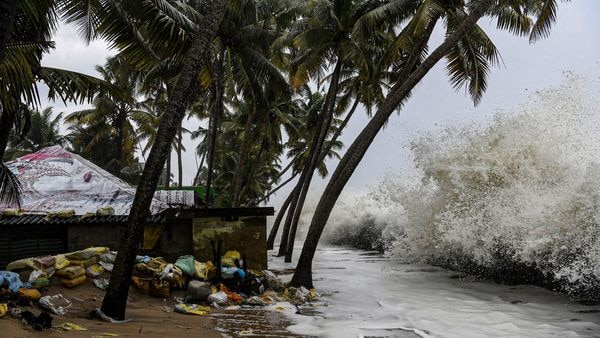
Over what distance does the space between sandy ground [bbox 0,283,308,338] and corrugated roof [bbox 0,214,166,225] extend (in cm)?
280

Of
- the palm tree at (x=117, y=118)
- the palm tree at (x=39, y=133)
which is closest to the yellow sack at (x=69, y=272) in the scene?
the palm tree at (x=117, y=118)

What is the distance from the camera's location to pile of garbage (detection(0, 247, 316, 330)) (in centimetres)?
679

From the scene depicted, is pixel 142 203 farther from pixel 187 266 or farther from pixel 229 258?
pixel 229 258

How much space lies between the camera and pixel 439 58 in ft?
34.6

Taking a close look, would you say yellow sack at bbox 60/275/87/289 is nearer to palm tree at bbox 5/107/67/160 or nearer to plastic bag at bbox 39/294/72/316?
plastic bag at bbox 39/294/72/316

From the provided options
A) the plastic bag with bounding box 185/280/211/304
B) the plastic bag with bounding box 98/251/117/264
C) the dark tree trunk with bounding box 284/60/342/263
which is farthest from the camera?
the dark tree trunk with bounding box 284/60/342/263

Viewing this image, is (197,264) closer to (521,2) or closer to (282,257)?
(521,2)

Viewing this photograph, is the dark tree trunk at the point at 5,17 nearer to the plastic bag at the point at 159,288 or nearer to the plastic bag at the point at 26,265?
the plastic bag at the point at 26,265

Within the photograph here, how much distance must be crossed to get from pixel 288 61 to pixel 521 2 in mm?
12749

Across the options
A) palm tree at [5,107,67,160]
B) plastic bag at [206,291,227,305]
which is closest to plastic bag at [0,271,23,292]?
plastic bag at [206,291,227,305]

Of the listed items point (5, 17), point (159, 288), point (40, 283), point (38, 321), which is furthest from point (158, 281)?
point (5, 17)

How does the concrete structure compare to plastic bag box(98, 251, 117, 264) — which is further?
the concrete structure

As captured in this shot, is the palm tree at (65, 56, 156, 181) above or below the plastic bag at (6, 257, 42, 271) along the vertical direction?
above

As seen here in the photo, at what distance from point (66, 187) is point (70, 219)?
364 centimetres
